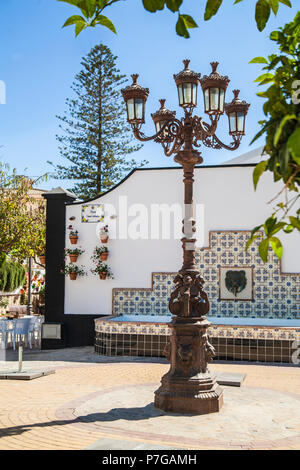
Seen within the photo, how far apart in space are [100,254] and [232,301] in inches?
131

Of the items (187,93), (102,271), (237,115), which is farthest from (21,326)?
(187,93)

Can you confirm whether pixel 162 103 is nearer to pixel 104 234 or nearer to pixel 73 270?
pixel 104 234

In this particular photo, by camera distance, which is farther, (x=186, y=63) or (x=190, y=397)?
(x=186, y=63)

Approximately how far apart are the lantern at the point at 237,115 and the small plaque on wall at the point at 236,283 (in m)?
5.13

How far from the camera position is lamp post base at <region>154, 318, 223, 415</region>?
6.17 metres

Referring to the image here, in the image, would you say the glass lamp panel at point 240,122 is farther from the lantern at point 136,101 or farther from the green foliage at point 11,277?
the green foliage at point 11,277

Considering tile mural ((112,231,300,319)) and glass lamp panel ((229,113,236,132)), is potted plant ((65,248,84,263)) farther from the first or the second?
glass lamp panel ((229,113,236,132))

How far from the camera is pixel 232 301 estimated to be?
11797 millimetres

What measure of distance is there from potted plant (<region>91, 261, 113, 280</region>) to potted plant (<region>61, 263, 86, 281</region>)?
33 centimetres

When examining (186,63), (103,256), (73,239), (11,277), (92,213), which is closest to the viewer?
(186,63)

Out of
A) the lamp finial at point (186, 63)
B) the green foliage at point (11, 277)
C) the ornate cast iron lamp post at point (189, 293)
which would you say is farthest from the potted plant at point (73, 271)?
the green foliage at point (11, 277)

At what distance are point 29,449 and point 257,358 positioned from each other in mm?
6399

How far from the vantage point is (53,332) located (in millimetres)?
12336
